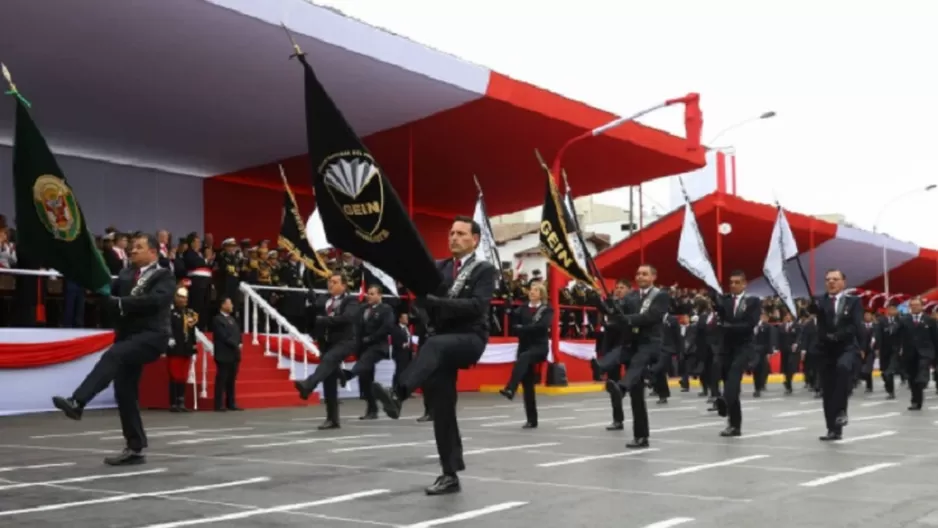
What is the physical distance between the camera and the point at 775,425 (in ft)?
48.7

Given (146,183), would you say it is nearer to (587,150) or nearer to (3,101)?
(3,101)

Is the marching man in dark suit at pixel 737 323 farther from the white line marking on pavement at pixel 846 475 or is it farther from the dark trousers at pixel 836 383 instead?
the white line marking on pavement at pixel 846 475

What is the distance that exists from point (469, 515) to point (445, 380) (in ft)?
4.00

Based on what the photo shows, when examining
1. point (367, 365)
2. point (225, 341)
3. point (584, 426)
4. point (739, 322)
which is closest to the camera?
point (739, 322)

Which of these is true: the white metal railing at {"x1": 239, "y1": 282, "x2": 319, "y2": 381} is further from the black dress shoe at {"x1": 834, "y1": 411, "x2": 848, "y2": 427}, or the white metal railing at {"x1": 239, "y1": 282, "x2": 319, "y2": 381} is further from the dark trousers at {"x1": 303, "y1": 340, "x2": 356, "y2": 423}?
the black dress shoe at {"x1": 834, "y1": 411, "x2": 848, "y2": 427}

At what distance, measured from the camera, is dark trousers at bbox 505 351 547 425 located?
14195mm

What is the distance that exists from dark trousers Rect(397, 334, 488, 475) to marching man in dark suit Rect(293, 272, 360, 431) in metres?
6.03

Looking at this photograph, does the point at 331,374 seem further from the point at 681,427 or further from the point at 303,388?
the point at 681,427

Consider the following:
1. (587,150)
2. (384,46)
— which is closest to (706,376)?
(587,150)

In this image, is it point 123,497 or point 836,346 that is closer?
point 123,497

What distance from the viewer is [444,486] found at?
301 inches

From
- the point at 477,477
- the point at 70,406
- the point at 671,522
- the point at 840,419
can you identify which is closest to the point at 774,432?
the point at 840,419

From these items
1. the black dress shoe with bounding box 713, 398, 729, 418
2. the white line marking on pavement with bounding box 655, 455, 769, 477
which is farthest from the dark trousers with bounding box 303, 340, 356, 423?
the white line marking on pavement with bounding box 655, 455, 769, 477

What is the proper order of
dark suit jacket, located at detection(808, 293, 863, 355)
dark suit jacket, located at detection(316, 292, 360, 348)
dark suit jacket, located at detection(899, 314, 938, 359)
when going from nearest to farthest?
dark suit jacket, located at detection(808, 293, 863, 355) → dark suit jacket, located at detection(316, 292, 360, 348) → dark suit jacket, located at detection(899, 314, 938, 359)
